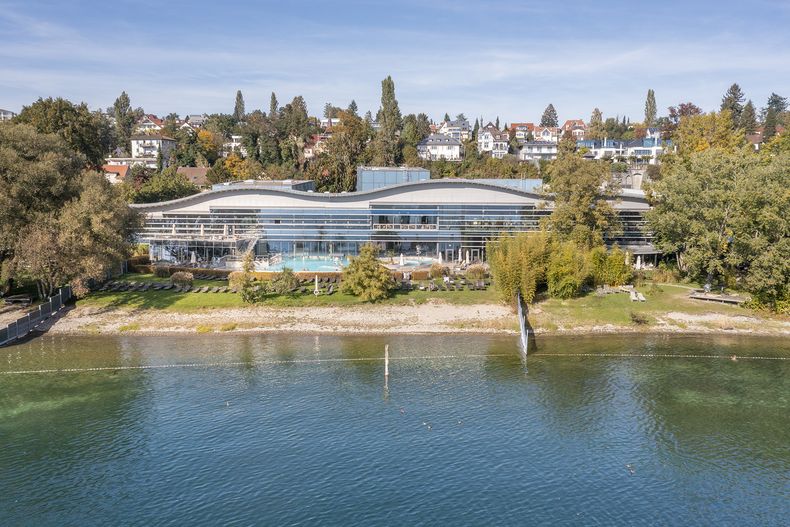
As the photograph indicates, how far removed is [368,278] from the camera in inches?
2287

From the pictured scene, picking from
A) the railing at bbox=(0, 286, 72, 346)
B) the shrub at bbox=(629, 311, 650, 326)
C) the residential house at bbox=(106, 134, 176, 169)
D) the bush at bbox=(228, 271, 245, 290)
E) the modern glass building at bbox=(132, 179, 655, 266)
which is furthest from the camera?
the residential house at bbox=(106, 134, 176, 169)

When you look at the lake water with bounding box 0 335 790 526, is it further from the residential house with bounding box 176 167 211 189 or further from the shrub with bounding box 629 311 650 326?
the residential house with bounding box 176 167 211 189

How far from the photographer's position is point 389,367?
45312mm

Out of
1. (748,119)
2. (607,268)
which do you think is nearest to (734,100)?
(748,119)

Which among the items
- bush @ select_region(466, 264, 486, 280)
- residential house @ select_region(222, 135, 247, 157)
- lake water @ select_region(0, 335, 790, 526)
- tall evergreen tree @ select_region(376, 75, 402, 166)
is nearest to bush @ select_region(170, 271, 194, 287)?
lake water @ select_region(0, 335, 790, 526)

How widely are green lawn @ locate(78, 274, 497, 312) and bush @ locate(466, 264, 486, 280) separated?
3.60 metres

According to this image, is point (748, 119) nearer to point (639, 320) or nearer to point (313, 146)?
point (313, 146)

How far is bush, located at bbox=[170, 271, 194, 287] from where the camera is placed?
62650mm

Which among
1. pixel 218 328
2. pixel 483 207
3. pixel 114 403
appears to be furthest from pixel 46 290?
pixel 483 207

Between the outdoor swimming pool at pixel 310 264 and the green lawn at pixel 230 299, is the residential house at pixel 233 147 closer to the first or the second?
the outdoor swimming pool at pixel 310 264

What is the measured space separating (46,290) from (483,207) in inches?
1762

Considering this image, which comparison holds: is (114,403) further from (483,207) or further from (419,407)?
(483,207)

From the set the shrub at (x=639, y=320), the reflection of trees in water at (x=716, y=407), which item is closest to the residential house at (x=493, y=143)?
the shrub at (x=639, y=320)

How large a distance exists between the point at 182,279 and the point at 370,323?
20.8 m
